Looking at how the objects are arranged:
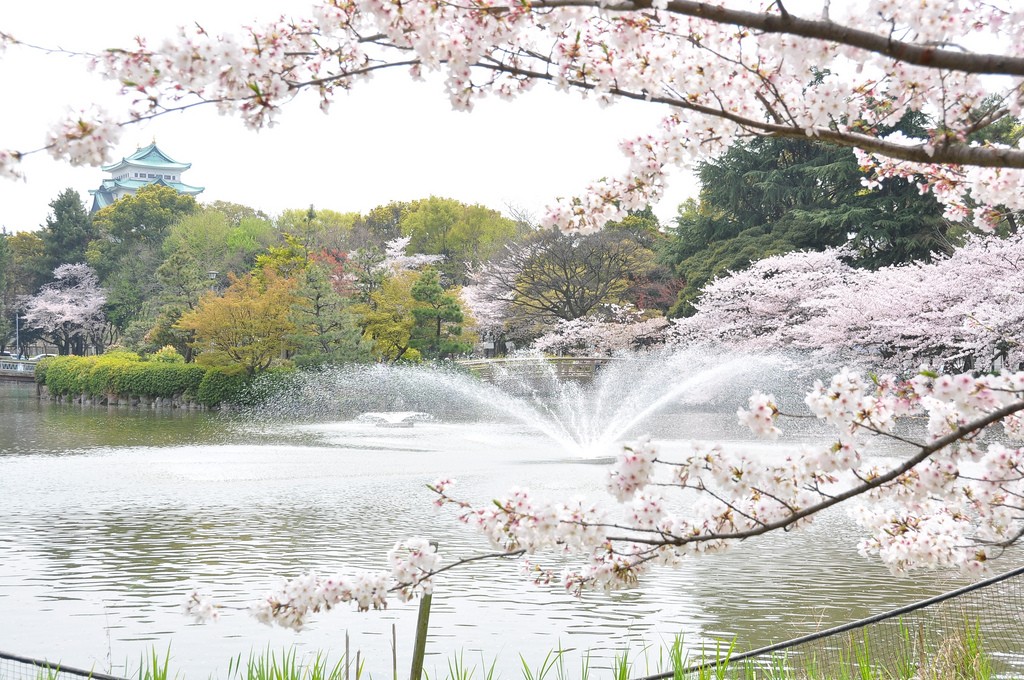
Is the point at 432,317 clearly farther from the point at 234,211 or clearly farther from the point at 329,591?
the point at 234,211

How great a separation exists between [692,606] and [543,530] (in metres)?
3.44

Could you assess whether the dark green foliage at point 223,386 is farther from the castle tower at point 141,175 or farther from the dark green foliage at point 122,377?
the castle tower at point 141,175

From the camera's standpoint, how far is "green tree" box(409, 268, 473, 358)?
23109 mm

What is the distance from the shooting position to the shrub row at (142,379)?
22.4 m

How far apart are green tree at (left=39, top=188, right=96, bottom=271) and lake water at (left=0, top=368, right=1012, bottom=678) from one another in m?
30.8

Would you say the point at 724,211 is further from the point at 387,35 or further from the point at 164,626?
the point at 387,35

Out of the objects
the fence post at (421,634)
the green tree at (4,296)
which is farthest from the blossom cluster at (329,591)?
the green tree at (4,296)

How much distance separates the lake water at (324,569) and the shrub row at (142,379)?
393 inches

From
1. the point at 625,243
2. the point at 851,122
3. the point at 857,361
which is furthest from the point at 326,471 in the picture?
the point at 625,243

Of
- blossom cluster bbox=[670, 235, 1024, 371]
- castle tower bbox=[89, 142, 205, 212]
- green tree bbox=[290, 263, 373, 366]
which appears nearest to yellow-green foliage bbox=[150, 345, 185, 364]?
green tree bbox=[290, 263, 373, 366]

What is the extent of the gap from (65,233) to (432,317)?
23.8 meters

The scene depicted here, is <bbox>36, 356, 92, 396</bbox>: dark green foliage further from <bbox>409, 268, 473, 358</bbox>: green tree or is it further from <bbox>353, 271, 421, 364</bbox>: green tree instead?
<bbox>409, 268, 473, 358</bbox>: green tree

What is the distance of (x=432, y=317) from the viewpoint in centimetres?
2309

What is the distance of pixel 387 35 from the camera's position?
219 cm
